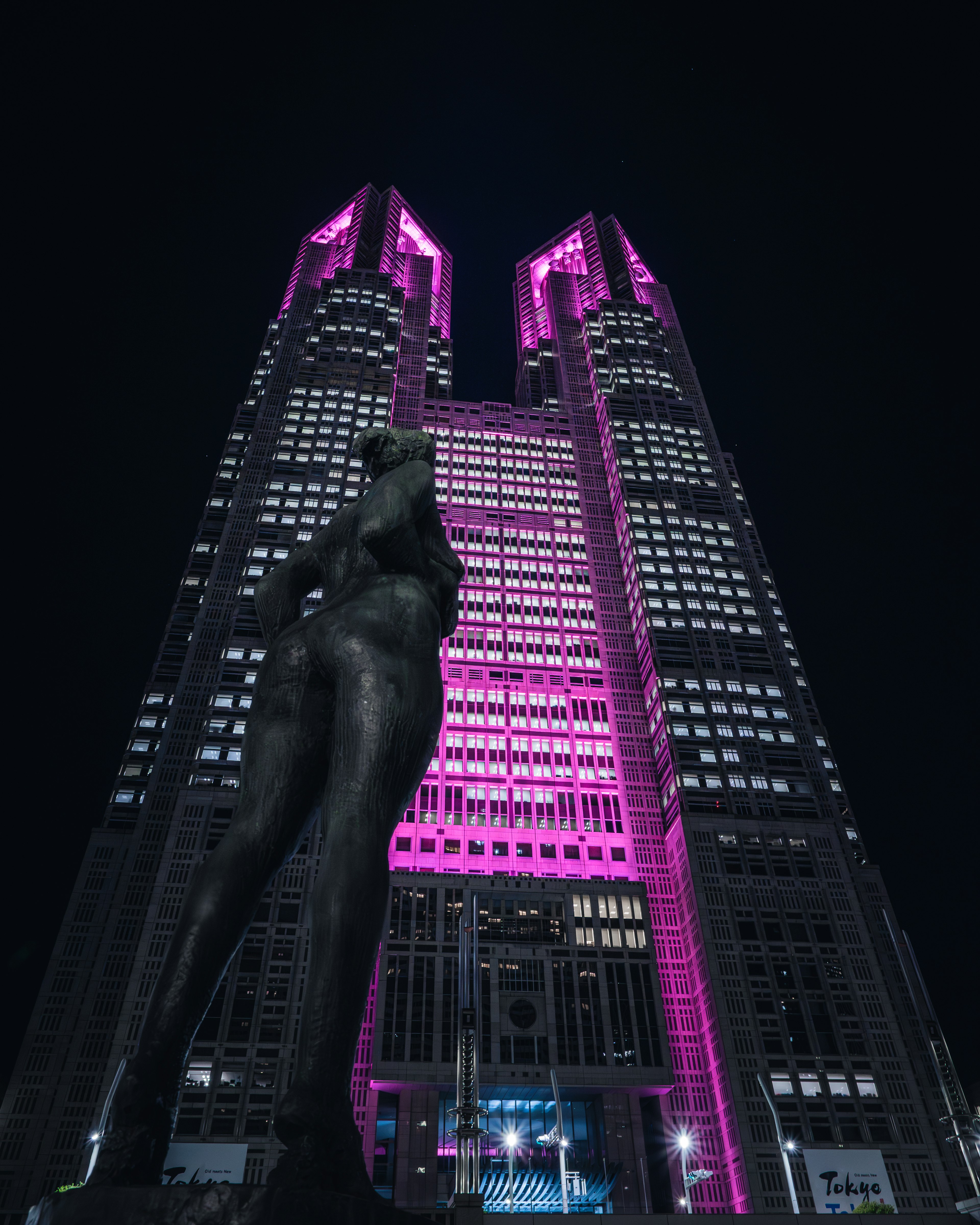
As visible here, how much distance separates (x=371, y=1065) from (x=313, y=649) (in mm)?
59975

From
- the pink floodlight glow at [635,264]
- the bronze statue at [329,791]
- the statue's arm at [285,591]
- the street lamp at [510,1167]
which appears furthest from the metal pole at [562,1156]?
the pink floodlight glow at [635,264]

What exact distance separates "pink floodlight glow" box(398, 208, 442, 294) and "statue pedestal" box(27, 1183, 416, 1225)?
138730 millimetres

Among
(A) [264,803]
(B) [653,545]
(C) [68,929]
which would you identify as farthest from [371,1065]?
(A) [264,803]

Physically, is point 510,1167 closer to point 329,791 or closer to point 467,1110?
point 467,1110

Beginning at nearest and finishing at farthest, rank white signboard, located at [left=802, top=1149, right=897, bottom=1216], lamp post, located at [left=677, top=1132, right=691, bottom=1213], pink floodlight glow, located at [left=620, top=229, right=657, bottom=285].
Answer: white signboard, located at [left=802, top=1149, right=897, bottom=1216], lamp post, located at [left=677, top=1132, right=691, bottom=1213], pink floodlight glow, located at [left=620, top=229, right=657, bottom=285]

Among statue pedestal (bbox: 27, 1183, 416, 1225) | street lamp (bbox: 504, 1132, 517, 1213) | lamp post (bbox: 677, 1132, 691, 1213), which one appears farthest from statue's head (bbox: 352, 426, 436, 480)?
lamp post (bbox: 677, 1132, 691, 1213)

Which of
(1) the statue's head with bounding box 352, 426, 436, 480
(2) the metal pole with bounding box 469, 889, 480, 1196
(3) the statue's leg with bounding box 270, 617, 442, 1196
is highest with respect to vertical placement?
(2) the metal pole with bounding box 469, 889, 480, 1196

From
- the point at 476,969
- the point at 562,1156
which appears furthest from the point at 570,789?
the point at 562,1156

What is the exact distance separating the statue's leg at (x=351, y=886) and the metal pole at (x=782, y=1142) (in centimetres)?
4569

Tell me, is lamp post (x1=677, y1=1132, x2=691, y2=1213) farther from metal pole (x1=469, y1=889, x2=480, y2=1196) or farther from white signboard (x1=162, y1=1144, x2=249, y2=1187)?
white signboard (x1=162, y1=1144, x2=249, y2=1187)

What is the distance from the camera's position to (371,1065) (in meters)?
56.0

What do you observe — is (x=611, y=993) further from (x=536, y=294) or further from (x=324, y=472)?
(x=536, y=294)

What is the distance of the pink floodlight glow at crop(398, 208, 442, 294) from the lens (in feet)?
436

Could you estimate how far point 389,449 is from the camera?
5680mm
